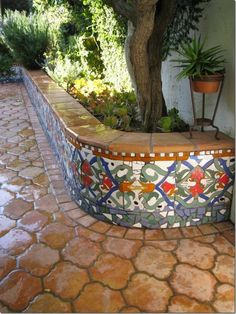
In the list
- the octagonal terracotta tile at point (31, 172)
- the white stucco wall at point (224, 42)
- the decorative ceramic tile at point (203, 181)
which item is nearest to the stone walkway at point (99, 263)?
the decorative ceramic tile at point (203, 181)

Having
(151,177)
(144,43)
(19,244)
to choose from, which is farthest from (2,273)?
(144,43)

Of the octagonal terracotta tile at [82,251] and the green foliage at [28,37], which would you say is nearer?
the octagonal terracotta tile at [82,251]

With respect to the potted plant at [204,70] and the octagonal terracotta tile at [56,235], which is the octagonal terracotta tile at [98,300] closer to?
the octagonal terracotta tile at [56,235]

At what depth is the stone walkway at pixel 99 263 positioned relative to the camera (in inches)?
68.0

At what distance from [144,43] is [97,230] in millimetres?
1560

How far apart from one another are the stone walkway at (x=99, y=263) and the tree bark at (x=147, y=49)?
111 centimetres

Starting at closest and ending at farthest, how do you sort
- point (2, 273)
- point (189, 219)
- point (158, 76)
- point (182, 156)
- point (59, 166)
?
point (2, 273), point (182, 156), point (189, 219), point (158, 76), point (59, 166)

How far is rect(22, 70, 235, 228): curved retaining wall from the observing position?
2.15 metres

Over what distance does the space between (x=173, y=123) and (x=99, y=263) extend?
1442mm

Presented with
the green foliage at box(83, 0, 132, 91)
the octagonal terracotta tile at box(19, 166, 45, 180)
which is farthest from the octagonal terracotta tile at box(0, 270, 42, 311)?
the green foliage at box(83, 0, 132, 91)

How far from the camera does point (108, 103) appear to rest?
137 inches

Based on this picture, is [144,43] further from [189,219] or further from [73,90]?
[73,90]

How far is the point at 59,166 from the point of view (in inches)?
132

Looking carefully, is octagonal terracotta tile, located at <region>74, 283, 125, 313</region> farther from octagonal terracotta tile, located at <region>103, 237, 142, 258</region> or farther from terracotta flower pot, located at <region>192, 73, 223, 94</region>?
terracotta flower pot, located at <region>192, 73, 223, 94</region>
